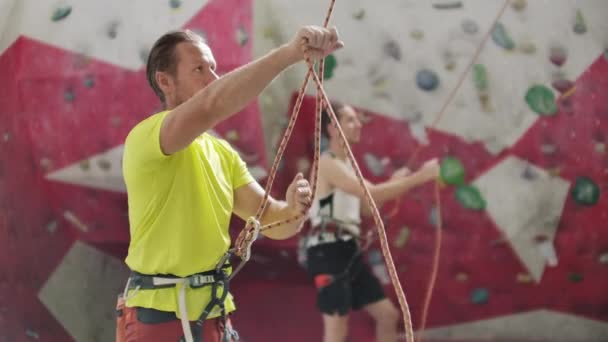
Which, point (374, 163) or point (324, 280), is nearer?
point (324, 280)

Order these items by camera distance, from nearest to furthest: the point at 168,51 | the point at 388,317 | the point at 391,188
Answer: the point at 168,51
the point at 391,188
the point at 388,317

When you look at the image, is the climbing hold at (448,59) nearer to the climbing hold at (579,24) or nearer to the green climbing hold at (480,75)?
the green climbing hold at (480,75)

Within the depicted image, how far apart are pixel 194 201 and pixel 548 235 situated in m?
1.96

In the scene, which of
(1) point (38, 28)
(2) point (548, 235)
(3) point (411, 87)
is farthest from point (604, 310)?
(1) point (38, 28)

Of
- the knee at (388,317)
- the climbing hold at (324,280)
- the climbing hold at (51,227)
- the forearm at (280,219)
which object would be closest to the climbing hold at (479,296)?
the knee at (388,317)

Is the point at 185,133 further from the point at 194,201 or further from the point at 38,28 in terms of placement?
the point at 38,28

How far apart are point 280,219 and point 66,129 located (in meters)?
1.47

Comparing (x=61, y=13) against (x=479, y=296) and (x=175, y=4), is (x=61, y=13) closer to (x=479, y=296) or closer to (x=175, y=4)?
(x=175, y=4)

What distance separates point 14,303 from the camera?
297 centimetres

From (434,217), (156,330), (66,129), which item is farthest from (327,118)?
(156,330)

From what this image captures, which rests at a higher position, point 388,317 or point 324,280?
point 324,280

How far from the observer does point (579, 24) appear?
10.2ft

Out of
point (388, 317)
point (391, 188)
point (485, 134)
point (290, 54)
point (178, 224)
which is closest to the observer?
point (290, 54)

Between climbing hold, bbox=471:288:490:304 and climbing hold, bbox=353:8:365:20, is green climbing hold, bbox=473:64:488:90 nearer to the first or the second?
climbing hold, bbox=353:8:365:20
